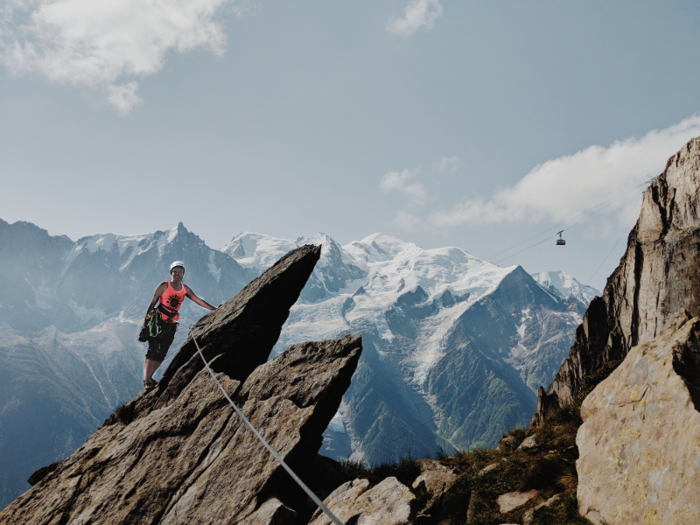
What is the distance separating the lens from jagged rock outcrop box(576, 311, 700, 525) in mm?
5988

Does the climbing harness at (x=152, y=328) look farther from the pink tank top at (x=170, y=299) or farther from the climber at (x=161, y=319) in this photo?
the pink tank top at (x=170, y=299)

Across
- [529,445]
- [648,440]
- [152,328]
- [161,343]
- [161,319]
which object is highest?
[161,319]

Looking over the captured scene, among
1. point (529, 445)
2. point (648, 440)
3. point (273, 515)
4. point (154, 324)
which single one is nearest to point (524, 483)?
point (529, 445)

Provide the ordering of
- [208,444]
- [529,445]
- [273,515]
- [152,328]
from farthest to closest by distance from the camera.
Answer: [152,328] → [529,445] → [208,444] → [273,515]

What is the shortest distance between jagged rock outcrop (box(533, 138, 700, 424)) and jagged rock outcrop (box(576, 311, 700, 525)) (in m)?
7.95

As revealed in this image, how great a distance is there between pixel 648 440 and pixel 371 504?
5899mm

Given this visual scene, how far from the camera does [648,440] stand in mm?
6984

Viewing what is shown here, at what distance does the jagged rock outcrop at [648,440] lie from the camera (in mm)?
5988

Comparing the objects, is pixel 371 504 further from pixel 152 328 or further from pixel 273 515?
pixel 152 328

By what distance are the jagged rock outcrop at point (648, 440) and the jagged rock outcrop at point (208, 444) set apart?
7.06 meters

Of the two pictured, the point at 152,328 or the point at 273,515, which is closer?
the point at 273,515

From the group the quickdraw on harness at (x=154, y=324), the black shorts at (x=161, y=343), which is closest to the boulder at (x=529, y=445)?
the black shorts at (x=161, y=343)

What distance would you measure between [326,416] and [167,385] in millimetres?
8303

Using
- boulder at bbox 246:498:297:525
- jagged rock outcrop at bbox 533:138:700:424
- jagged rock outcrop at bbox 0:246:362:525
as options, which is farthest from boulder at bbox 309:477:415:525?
jagged rock outcrop at bbox 533:138:700:424
